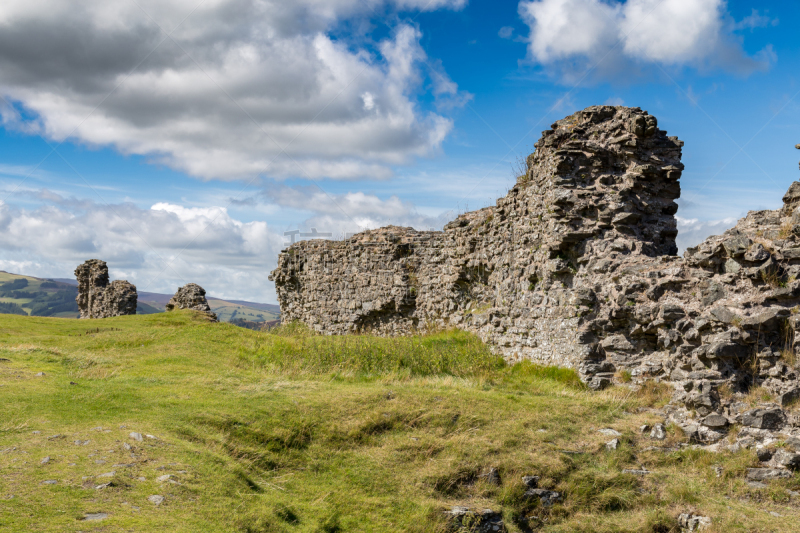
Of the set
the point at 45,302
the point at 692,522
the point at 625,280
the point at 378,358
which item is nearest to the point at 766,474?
the point at 692,522

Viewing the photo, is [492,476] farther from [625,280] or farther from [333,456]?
[625,280]

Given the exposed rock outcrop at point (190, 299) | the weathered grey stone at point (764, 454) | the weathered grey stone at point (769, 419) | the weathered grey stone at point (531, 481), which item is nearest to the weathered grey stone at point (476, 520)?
the weathered grey stone at point (531, 481)

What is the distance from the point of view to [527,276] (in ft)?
43.3

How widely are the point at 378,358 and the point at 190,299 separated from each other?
21088 mm

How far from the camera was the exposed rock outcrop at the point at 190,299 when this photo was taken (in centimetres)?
3020

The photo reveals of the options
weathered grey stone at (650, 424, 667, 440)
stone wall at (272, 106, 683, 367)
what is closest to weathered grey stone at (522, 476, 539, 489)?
weathered grey stone at (650, 424, 667, 440)

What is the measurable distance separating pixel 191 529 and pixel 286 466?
2.41m

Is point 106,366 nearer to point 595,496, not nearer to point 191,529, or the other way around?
point 191,529

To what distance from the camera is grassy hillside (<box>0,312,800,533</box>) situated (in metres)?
5.11

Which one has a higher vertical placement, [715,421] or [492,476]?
[715,421]

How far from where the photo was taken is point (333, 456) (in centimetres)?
736

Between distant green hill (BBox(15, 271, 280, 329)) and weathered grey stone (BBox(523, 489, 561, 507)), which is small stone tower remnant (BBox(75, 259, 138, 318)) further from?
distant green hill (BBox(15, 271, 280, 329))

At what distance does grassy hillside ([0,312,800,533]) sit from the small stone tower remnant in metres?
24.8

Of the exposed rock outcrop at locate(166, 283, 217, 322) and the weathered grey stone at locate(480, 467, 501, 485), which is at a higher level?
the exposed rock outcrop at locate(166, 283, 217, 322)
